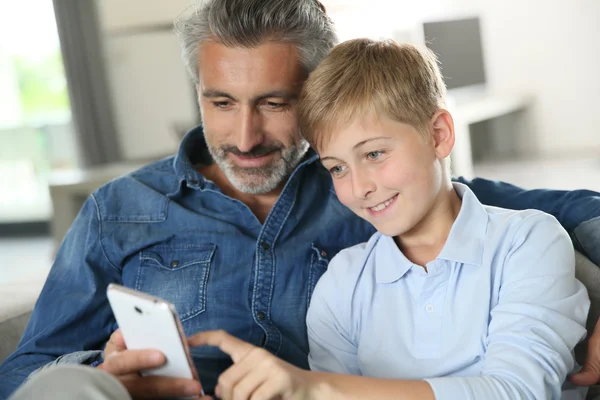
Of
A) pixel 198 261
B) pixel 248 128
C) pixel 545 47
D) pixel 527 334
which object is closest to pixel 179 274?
pixel 198 261

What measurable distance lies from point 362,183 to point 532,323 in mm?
348

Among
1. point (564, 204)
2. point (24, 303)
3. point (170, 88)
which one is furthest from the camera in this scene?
point (170, 88)

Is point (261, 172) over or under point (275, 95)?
under

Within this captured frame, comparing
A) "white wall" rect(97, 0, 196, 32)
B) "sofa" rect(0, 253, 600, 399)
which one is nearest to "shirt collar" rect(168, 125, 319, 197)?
"sofa" rect(0, 253, 600, 399)

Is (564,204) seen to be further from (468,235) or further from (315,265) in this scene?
(315,265)

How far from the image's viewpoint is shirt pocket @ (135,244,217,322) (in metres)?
1.55

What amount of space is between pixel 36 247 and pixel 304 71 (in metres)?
4.70

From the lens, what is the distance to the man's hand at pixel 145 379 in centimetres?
112

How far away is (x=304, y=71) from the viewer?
1613mm

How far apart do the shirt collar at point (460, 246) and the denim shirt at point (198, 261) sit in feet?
0.79

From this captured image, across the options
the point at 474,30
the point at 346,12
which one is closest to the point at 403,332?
the point at 346,12

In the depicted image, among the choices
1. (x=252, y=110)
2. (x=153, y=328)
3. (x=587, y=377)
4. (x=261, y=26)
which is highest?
(x=261, y=26)

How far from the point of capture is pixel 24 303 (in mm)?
1768

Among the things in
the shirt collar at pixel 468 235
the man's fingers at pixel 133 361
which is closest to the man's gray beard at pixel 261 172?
the shirt collar at pixel 468 235
